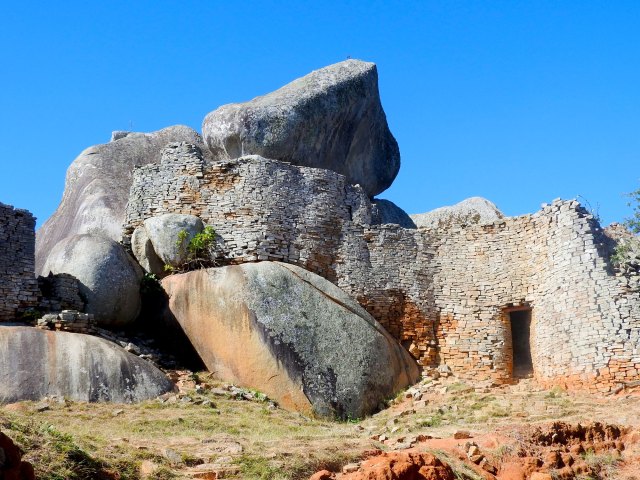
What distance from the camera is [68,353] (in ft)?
68.2

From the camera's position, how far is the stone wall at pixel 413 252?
80.9 feet

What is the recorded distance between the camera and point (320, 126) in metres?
30.2

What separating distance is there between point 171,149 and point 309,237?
4.87 m

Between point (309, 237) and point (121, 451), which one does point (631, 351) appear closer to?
point (309, 237)

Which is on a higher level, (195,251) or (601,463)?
(195,251)

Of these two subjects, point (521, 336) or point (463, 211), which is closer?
point (521, 336)

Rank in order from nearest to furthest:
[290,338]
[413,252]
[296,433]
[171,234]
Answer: [296,433]
[290,338]
[171,234]
[413,252]

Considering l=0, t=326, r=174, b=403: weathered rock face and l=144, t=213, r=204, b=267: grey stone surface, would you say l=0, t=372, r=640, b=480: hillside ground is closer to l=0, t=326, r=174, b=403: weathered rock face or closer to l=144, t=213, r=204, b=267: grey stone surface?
l=0, t=326, r=174, b=403: weathered rock face

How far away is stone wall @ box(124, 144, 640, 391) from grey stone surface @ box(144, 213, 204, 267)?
65 centimetres

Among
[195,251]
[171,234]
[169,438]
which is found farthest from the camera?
[171,234]

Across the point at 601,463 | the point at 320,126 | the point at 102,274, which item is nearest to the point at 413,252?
the point at 320,126

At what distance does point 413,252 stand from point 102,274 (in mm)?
8507

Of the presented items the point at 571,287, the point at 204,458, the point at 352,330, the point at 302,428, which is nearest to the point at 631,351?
the point at 571,287

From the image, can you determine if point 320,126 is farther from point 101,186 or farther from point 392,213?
point 101,186
